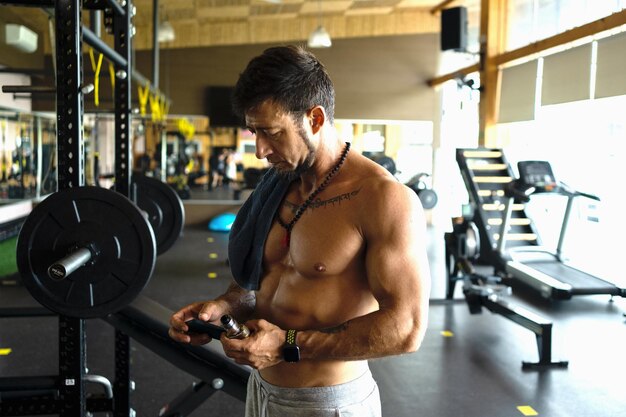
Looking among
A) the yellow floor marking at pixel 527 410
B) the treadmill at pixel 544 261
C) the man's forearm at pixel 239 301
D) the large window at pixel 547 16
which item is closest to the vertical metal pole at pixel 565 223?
the treadmill at pixel 544 261

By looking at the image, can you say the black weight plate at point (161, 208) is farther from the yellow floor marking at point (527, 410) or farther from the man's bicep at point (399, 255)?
the man's bicep at point (399, 255)

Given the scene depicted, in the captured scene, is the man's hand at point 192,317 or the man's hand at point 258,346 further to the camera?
the man's hand at point 192,317

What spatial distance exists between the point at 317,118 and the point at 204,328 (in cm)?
49

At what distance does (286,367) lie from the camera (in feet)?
4.16

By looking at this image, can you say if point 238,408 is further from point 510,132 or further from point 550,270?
point 510,132

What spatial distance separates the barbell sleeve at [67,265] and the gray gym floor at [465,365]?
5.00ft

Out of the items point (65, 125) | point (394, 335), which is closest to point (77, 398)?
point (65, 125)

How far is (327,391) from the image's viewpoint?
122cm

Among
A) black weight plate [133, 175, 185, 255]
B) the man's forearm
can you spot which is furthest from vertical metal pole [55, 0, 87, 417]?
black weight plate [133, 175, 185, 255]

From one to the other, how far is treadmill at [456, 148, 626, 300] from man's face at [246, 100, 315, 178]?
355 centimetres

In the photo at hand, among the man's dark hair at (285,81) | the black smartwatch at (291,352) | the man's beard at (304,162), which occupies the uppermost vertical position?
the man's dark hair at (285,81)

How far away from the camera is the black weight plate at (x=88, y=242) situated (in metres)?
1.59

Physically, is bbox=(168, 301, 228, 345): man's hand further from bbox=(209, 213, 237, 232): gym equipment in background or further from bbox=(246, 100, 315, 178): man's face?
bbox=(209, 213, 237, 232): gym equipment in background

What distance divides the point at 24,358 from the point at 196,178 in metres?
7.16
